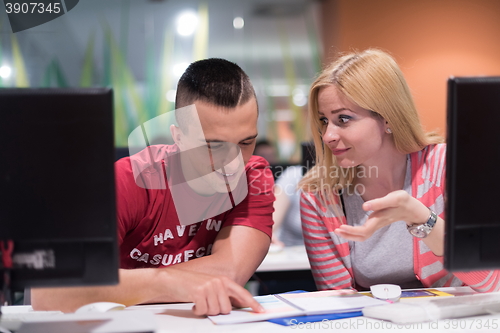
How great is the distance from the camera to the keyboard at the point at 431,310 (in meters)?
0.92

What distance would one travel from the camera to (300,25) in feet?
14.2

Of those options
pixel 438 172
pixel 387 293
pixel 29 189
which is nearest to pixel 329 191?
pixel 438 172

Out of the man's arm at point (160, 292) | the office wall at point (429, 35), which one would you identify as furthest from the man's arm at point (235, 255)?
the office wall at point (429, 35)

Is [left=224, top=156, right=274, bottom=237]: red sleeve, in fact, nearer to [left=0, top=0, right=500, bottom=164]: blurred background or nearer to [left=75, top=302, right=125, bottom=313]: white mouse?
[left=75, top=302, right=125, bottom=313]: white mouse

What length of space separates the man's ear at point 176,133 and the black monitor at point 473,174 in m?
0.79

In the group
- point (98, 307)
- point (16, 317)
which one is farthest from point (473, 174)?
point (16, 317)

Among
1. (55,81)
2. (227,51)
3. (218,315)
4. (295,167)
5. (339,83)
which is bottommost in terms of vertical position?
(218,315)

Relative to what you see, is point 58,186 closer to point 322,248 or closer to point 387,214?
point 387,214

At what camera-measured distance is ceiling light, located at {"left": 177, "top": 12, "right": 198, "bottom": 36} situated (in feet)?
13.7

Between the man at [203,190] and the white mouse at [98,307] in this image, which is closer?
the white mouse at [98,307]

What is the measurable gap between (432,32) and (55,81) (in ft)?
11.4

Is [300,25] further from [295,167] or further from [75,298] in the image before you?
[75,298]

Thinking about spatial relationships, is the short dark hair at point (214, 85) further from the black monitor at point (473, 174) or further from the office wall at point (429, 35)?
the office wall at point (429, 35)

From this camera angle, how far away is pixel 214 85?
1281mm
